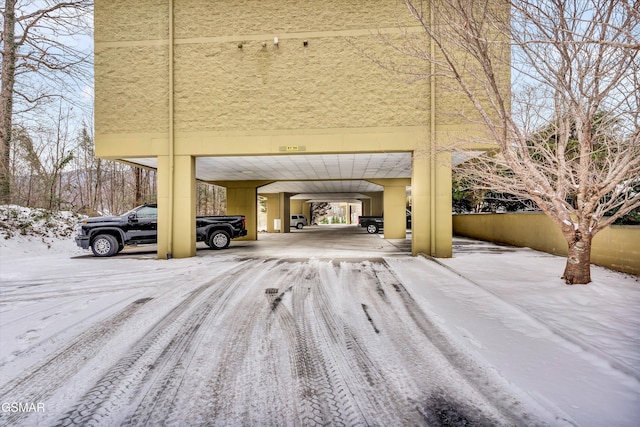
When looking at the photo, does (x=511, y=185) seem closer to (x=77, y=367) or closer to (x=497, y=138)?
(x=497, y=138)

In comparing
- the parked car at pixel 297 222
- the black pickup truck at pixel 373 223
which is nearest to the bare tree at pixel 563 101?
the black pickup truck at pixel 373 223

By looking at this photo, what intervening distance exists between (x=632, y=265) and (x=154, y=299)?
10004mm

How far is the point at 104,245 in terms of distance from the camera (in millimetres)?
10453

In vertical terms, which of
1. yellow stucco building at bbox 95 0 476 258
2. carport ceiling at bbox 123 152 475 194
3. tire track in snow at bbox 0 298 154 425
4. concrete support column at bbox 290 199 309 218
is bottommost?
Result: tire track in snow at bbox 0 298 154 425

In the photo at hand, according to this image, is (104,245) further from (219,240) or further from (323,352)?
(323,352)

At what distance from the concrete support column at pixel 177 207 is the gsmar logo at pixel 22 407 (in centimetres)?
775

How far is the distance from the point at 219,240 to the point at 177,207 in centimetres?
319

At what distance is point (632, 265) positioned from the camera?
678 centimetres

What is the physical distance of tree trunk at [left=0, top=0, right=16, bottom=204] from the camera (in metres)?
11.5

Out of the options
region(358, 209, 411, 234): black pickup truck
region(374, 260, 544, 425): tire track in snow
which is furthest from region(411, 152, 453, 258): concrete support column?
region(358, 209, 411, 234): black pickup truck

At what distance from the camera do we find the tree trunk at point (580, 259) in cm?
554

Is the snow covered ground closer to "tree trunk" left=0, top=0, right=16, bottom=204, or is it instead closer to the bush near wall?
the bush near wall

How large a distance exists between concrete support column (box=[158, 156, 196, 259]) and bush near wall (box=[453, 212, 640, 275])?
11677 millimetres

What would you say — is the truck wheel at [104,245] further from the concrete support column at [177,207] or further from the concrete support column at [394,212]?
the concrete support column at [394,212]
